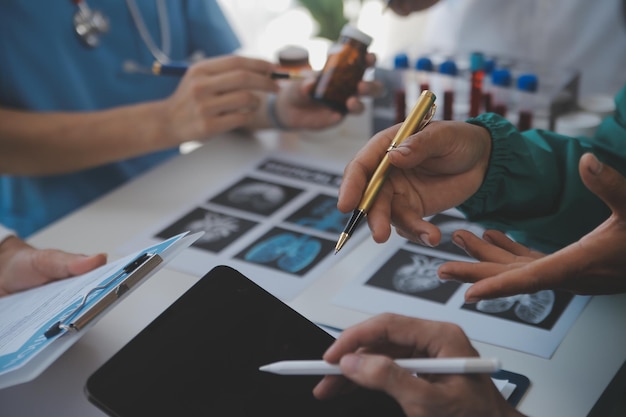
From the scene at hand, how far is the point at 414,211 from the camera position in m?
0.83

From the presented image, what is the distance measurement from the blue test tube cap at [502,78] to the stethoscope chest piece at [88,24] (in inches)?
28.3

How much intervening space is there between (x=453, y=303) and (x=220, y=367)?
33cm

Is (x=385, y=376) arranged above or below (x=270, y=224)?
above

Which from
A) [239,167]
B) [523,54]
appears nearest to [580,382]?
[239,167]

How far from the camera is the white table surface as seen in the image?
2.42 feet

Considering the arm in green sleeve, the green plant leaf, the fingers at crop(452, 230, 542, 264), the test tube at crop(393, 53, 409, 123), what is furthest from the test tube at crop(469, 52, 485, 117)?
the green plant leaf

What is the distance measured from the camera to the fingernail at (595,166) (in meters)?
0.64

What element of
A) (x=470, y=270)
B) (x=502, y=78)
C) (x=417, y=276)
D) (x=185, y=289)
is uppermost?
(x=502, y=78)

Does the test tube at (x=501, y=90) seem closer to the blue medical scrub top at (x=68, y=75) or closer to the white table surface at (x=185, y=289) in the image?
the white table surface at (x=185, y=289)

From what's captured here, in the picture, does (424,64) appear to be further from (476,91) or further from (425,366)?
(425,366)

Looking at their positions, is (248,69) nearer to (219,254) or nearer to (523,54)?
(219,254)

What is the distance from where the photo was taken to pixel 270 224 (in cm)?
106

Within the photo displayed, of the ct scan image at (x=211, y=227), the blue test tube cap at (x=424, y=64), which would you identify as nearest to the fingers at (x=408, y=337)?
the ct scan image at (x=211, y=227)

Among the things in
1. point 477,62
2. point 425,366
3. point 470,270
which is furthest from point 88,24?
point 425,366
